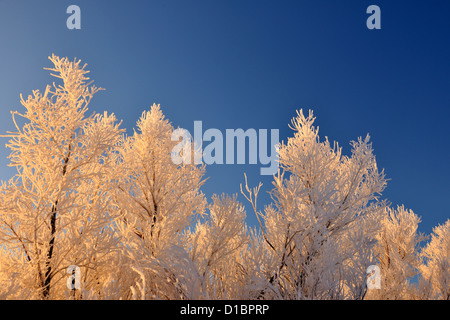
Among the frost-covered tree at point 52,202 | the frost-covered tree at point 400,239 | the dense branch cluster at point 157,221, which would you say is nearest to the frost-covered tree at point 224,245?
the dense branch cluster at point 157,221

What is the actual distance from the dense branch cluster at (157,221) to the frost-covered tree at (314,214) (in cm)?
3

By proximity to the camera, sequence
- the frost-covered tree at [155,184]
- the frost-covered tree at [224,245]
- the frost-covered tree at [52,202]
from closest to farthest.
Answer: the frost-covered tree at [52,202] → the frost-covered tree at [224,245] → the frost-covered tree at [155,184]

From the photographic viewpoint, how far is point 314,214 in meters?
6.63

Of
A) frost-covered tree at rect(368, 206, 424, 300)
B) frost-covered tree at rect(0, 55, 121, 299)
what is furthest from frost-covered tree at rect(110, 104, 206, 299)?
frost-covered tree at rect(368, 206, 424, 300)

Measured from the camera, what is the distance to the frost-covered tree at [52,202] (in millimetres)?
5066

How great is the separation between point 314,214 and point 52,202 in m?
5.17

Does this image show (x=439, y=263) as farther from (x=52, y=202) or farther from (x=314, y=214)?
(x=52, y=202)

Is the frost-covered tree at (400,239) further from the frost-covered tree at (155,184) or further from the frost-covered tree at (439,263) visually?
the frost-covered tree at (155,184)

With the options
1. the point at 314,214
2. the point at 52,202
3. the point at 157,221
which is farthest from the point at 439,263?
the point at 52,202

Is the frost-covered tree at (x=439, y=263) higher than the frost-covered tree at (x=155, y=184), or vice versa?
the frost-covered tree at (x=155, y=184)

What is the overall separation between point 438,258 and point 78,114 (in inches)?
593

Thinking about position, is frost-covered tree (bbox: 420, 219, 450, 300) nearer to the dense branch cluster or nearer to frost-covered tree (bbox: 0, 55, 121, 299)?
the dense branch cluster

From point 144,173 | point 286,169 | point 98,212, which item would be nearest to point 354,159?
A: point 286,169
